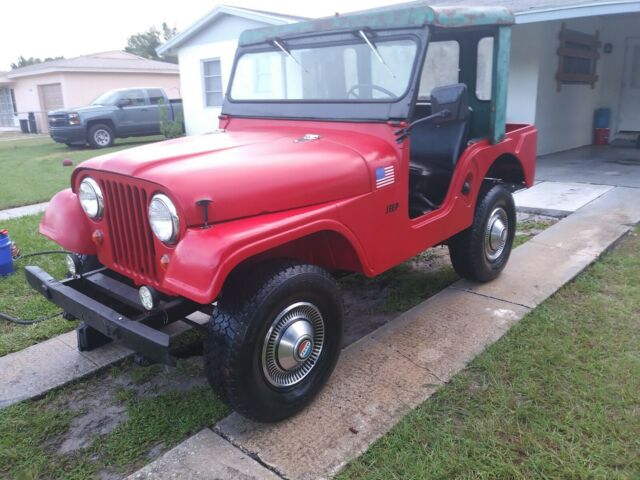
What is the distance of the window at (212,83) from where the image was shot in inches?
581

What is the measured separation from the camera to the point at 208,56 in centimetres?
1464

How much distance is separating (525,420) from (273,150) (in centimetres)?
192

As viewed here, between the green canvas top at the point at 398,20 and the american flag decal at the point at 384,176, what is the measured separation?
A: 35.4 inches

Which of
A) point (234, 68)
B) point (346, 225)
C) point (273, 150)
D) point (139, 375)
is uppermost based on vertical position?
point (234, 68)

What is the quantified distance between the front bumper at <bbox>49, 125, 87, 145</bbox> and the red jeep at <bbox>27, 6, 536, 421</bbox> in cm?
1259

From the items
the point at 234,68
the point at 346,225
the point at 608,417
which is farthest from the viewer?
the point at 234,68

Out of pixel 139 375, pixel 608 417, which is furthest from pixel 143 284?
pixel 608 417

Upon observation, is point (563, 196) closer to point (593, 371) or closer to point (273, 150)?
point (593, 371)

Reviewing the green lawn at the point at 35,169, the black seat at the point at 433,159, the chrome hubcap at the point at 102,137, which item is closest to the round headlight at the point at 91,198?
the black seat at the point at 433,159

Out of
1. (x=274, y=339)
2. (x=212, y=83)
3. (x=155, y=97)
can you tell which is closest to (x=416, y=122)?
(x=274, y=339)

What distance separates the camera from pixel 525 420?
2678mm

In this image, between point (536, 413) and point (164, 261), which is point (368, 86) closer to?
point (164, 261)

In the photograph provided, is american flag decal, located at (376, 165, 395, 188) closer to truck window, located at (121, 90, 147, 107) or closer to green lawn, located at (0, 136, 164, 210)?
green lawn, located at (0, 136, 164, 210)

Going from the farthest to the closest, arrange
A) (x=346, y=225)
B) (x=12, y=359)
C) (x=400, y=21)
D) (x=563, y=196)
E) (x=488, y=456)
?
(x=563, y=196) < (x=12, y=359) < (x=400, y=21) < (x=346, y=225) < (x=488, y=456)
